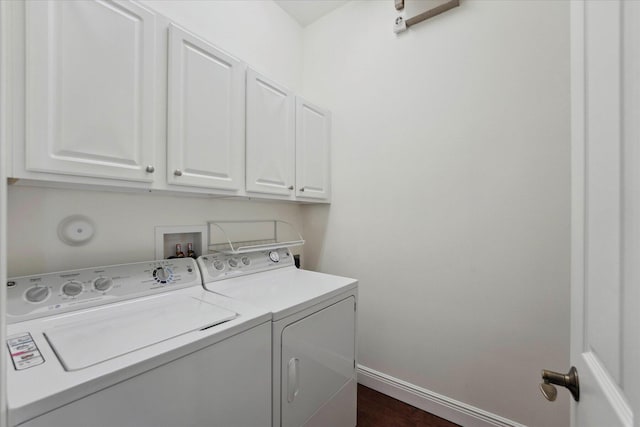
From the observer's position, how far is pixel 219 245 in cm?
184

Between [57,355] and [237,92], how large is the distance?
54.4 inches

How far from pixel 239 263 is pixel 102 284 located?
0.71 meters

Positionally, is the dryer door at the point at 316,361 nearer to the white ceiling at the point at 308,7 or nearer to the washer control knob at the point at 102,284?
the washer control knob at the point at 102,284

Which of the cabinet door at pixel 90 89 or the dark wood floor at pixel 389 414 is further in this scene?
the dark wood floor at pixel 389 414

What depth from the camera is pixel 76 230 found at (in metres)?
1.24

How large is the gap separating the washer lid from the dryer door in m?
0.35

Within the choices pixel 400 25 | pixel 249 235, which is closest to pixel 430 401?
pixel 249 235

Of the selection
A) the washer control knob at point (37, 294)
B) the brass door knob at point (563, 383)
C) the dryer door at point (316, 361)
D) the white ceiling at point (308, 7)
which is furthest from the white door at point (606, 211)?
the white ceiling at point (308, 7)

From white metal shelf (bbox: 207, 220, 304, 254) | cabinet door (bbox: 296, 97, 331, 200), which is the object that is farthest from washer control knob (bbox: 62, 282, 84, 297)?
cabinet door (bbox: 296, 97, 331, 200)

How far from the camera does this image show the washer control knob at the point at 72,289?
3.60 feet

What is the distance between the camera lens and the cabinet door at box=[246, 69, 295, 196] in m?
1.65

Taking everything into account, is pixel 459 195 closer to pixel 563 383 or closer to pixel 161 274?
pixel 563 383

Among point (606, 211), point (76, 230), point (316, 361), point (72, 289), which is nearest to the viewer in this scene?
point (606, 211)

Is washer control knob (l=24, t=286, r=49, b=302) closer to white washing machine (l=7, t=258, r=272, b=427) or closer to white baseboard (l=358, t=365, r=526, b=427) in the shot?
white washing machine (l=7, t=258, r=272, b=427)
